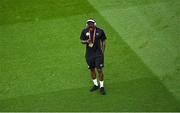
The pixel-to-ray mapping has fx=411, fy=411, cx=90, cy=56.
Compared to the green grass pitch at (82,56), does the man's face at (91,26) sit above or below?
above

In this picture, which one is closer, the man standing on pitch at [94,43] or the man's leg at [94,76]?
the man standing on pitch at [94,43]

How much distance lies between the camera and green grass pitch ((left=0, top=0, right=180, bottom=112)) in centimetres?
1049

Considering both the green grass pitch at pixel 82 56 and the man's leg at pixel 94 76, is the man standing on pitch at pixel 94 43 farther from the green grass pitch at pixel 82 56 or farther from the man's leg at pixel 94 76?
the green grass pitch at pixel 82 56

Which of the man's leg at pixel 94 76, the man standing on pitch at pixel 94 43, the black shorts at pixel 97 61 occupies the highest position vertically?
the man standing on pitch at pixel 94 43

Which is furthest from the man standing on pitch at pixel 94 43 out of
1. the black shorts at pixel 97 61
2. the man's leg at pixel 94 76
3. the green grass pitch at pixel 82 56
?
the green grass pitch at pixel 82 56

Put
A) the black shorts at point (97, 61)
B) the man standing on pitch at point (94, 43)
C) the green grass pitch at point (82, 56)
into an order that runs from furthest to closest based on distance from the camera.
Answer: the green grass pitch at point (82, 56)
the black shorts at point (97, 61)
the man standing on pitch at point (94, 43)

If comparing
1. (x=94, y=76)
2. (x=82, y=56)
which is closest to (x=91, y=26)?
(x=94, y=76)

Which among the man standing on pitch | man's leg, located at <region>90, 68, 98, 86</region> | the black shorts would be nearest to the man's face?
the man standing on pitch

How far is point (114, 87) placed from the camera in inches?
431

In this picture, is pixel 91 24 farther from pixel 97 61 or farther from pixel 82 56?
pixel 82 56

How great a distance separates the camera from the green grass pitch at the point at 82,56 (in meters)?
10.5

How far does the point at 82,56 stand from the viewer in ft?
40.3

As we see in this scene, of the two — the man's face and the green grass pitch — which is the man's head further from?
the green grass pitch

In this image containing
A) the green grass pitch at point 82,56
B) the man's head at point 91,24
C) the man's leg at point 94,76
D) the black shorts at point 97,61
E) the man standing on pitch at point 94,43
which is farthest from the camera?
the man's leg at point 94,76
